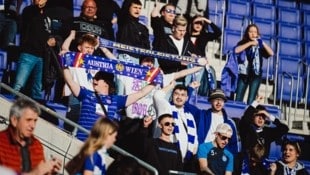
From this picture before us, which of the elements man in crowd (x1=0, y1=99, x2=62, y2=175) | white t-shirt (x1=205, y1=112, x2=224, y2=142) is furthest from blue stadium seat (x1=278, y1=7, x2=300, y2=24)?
man in crowd (x1=0, y1=99, x2=62, y2=175)

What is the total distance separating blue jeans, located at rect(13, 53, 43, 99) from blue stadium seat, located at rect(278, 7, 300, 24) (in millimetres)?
5720

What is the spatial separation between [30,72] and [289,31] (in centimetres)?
579

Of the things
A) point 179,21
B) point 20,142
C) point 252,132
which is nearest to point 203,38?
point 179,21

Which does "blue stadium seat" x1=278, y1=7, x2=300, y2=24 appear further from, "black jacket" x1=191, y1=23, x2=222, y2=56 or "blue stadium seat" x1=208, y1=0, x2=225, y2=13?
"black jacket" x1=191, y1=23, x2=222, y2=56

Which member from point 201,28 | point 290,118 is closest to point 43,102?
point 201,28

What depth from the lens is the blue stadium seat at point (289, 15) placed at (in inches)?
525

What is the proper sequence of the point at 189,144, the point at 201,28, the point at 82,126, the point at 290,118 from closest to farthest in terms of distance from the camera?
the point at 82,126
the point at 189,144
the point at 201,28
the point at 290,118

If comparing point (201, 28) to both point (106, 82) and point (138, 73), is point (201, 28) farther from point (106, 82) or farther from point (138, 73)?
point (106, 82)

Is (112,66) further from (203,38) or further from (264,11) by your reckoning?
(264,11)

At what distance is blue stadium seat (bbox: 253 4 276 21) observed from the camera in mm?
13195

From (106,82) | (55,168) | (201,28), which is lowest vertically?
(55,168)

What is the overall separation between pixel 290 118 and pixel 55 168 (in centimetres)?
598

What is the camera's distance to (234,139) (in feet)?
28.2

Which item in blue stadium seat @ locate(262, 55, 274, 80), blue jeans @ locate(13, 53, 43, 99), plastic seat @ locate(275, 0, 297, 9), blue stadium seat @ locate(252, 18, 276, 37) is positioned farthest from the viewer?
plastic seat @ locate(275, 0, 297, 9)
